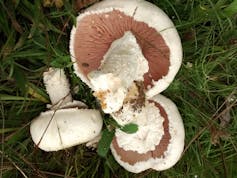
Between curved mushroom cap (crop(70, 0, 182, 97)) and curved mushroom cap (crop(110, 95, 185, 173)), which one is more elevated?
curved mushroom cap (crop(70, 0, 182, 97))

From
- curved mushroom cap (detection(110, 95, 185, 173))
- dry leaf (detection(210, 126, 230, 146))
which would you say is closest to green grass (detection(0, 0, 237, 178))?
dry leaf (detection(210, 126, 230, 146))

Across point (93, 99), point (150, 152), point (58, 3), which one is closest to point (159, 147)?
point (150, 152)

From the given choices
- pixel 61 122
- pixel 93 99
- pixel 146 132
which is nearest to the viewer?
pixel 61 122

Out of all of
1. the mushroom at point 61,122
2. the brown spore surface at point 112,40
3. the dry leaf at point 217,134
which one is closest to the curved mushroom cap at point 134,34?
the brown spore surface at point 112,40

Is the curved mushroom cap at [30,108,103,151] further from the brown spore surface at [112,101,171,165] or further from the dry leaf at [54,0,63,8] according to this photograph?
the dry leaf at [54,0,63,8]

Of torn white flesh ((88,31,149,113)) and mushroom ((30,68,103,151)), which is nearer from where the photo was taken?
torn white flesh ((88,31,149,113))

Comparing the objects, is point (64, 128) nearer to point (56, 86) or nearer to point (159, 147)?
point (56, 86)

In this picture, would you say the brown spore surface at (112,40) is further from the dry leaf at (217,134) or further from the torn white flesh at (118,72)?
the dry leaf at (217,134)
